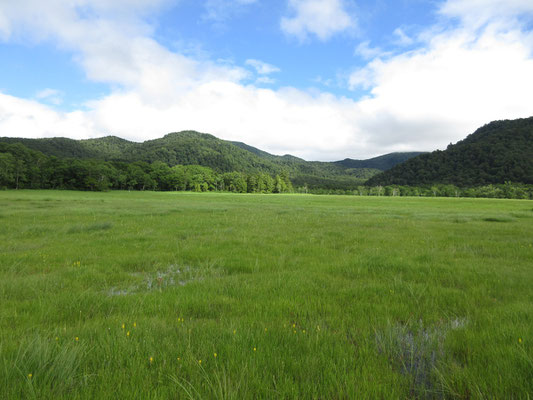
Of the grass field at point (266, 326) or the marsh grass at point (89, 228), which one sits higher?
the grass field at point (266, 326)

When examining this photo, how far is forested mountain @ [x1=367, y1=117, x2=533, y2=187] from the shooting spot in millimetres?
139875

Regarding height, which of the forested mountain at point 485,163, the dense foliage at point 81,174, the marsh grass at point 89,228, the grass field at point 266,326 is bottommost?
the marsh grass at point 89,228

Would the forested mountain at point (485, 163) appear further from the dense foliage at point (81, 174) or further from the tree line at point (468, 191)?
the dense foliage at point (81, 174)

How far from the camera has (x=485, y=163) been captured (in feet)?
503

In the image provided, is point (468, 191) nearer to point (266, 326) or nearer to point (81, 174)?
point (266, 326)

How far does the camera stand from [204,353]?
110 inches


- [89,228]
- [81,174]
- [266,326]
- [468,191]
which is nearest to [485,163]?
[468,191]

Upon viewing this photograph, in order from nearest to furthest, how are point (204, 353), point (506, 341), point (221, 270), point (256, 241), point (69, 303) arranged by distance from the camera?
point (204, 353) < point (506, 341) < point (69, 303) < point (221, 270) < point (256, 241)

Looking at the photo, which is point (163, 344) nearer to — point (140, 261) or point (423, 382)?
point (423, 382)

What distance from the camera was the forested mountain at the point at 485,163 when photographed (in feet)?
459

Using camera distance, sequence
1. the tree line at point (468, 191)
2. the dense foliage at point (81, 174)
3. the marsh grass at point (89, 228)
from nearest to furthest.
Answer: the marsh grass at point (89, 228), the dense foliage at point (81, 174), the tree line at point (468, 191)

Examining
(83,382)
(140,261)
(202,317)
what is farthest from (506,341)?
(140,261)

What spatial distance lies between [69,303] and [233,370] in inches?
138

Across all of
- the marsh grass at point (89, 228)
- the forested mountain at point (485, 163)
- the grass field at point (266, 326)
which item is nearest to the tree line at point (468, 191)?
the forested mountain at point (485, 163)
